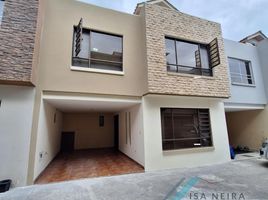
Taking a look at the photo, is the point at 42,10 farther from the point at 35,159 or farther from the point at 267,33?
the point at 267,33

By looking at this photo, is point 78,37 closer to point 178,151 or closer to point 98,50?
point 98,50

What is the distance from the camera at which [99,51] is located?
19.5ft

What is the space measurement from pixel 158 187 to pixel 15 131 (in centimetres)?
454

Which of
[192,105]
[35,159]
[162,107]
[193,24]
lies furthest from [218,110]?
[35,159]

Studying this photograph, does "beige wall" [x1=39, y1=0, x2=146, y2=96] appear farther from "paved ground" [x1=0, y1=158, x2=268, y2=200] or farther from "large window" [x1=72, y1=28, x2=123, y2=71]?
"paved ground" [x1=0, y1=158, x2=268, y2=200]

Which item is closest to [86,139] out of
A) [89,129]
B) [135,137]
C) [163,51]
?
[89,129]

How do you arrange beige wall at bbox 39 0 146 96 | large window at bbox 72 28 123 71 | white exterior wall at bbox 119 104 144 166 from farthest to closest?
white exterior wall at bbox 119 104 144 166, large window at bbox 72 28 123 71, beige wall at bbox 39 0 146 96

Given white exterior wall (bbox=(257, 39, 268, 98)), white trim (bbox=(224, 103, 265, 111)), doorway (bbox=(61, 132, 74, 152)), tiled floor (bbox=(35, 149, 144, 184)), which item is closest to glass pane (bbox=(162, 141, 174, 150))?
tiled floor (bbox=(35, 149, 144, 184))

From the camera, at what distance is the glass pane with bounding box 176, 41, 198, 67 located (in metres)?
6.72

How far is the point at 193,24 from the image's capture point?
700 centimetres

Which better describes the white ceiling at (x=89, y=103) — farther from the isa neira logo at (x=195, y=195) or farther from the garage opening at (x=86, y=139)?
the isa neira logo at (x=195, y=195)

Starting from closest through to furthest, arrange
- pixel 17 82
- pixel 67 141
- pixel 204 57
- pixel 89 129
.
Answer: pixel 17 82
pixel 204 57
pixel 67 141
pixel 89 129

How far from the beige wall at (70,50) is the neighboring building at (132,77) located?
0.03 metres

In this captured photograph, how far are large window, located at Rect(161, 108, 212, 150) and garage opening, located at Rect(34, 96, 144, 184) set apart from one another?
1.19m
